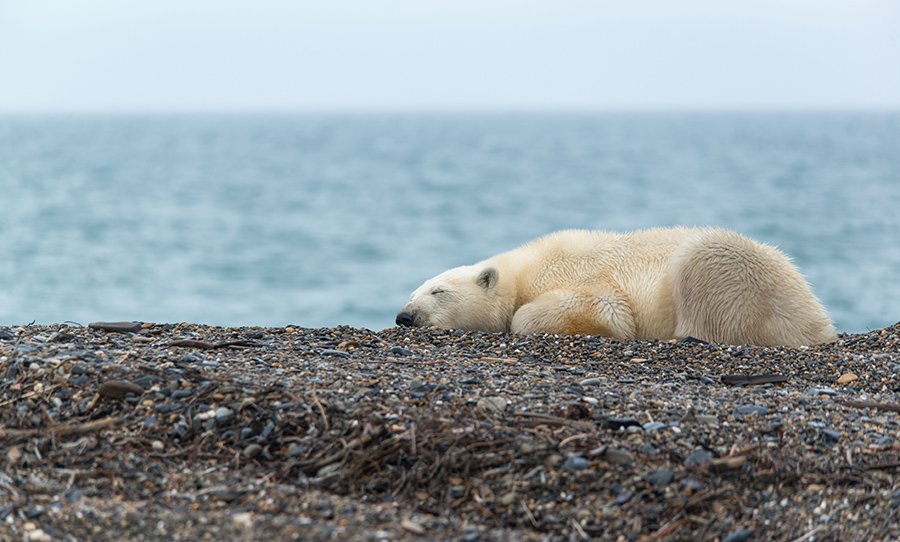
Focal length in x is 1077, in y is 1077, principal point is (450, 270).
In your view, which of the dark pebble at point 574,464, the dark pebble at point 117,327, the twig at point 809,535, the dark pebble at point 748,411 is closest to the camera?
the twig at point 809,535

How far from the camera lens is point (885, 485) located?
359cm

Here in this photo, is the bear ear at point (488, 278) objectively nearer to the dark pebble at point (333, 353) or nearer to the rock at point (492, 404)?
the dark pebble at point (333, 353)

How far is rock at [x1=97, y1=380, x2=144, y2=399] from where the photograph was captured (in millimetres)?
3973

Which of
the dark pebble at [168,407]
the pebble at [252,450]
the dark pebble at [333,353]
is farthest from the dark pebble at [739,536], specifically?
the dark pebble at [333,353]

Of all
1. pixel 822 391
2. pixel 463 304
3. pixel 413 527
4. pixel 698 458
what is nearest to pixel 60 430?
pixel 413 527

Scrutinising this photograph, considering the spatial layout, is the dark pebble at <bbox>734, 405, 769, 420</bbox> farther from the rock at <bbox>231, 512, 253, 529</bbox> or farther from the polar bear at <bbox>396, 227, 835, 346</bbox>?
the polar bear at <bbox>396, 227, 835, 346</bbox>

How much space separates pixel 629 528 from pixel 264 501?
1.12 meters

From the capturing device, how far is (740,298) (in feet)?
20.6

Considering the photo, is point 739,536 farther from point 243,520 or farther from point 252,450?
point 252,450

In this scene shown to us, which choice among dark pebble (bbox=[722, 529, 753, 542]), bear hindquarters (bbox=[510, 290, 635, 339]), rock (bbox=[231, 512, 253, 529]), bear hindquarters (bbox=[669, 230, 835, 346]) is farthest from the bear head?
dark pebble (bbox=[722, 529, 753, 542])

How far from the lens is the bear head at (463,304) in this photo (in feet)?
22.7

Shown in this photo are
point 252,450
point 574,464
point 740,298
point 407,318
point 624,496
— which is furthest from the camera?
point 407,318

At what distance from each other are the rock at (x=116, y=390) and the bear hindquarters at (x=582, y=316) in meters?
3.16

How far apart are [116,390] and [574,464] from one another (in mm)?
1710
